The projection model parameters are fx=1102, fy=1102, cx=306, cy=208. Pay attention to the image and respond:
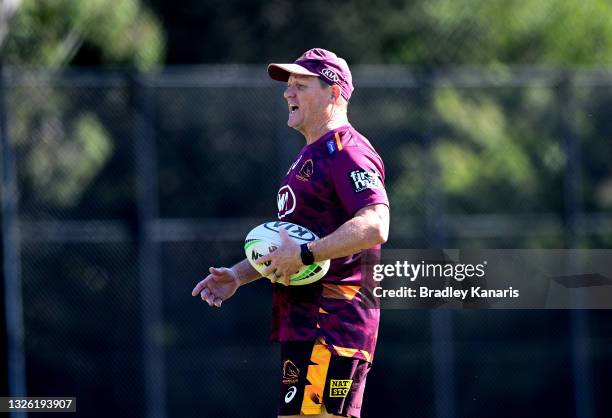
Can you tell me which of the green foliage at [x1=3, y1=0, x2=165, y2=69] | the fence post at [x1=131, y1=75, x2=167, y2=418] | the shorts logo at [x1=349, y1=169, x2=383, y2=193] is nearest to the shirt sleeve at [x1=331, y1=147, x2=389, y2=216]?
the shorts logo at [x1=349, y1=169, x2=383, y2=193]

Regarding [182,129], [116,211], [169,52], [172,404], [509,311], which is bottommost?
[172,404]

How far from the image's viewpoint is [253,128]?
34.0 feet

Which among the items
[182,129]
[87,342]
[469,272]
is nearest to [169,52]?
[182,129]

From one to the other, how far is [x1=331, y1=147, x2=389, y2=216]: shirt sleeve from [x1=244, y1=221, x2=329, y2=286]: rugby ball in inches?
8.9

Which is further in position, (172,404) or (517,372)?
(517,372)

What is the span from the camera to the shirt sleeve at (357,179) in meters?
4.61

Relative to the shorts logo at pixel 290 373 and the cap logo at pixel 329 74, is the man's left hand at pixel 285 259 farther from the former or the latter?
the cap logo at pixel 329 74

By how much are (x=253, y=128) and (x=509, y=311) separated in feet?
10.1

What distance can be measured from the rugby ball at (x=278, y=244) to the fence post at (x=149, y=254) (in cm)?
521

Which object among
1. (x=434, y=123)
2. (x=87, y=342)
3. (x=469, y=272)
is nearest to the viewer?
(x=469, y=272)

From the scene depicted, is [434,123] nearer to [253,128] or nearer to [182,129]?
[253,128]

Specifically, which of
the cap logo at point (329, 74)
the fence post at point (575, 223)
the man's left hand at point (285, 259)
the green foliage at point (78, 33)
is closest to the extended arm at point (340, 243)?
the man's left hand at point (285, 259)

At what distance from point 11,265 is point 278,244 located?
18.1ft

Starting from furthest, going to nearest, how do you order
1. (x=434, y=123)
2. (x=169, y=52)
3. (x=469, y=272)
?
(x=169, y=52), (x=434, y=123), (x=469, y=272)
